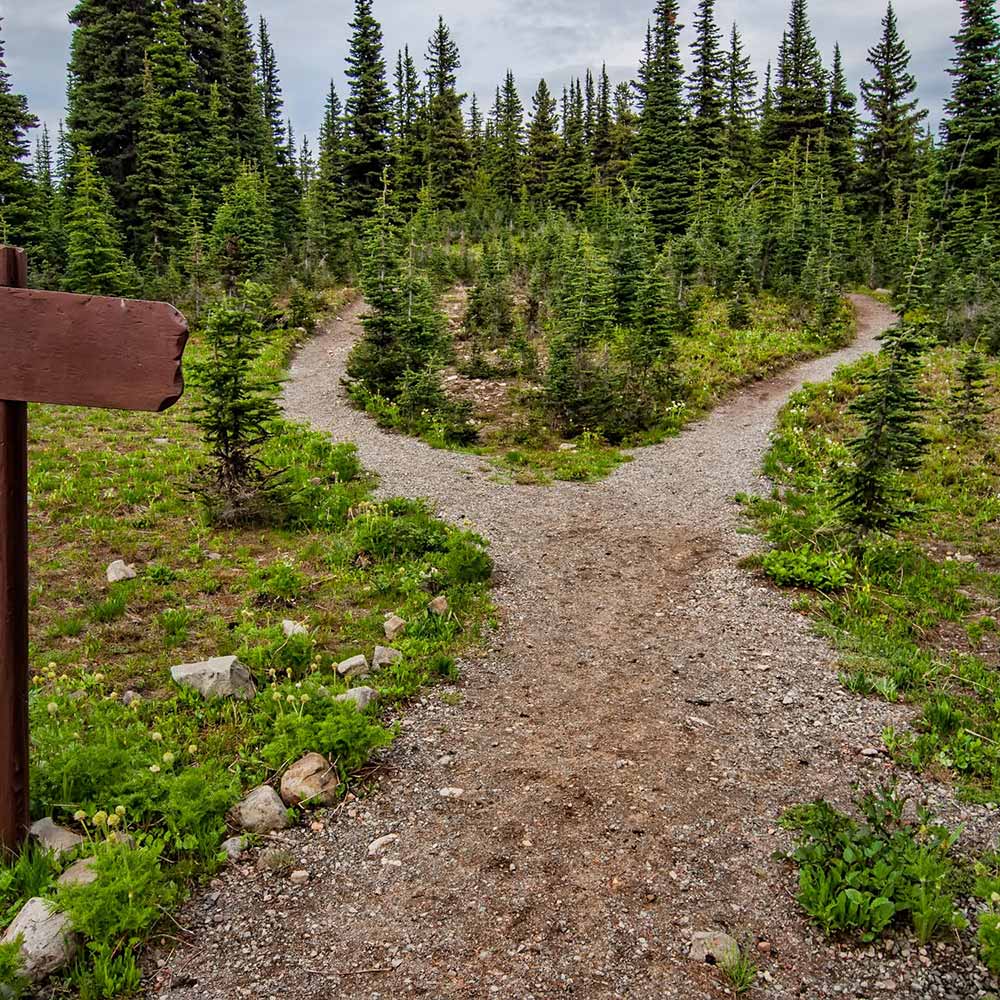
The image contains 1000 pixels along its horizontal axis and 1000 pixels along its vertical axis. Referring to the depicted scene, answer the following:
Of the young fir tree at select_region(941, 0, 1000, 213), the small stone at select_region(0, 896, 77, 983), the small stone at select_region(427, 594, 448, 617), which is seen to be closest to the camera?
the small stone at select_region(0, 896, 77, 983)

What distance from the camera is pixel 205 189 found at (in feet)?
127

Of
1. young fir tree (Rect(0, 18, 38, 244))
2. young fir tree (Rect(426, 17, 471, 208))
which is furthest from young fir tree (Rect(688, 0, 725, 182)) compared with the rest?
young fir tree (Rect(0, 18, 38, 244))

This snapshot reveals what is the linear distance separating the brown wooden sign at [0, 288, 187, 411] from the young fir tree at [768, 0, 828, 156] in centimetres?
5448

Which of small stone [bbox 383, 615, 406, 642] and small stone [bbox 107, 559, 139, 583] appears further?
small stone [bbox 107, 559, 139, 583]

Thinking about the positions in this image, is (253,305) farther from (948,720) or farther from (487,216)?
(487,216)

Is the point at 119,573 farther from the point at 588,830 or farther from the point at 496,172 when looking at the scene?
the point at 496,172

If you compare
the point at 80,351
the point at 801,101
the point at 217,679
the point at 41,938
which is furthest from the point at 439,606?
the point at 801,101

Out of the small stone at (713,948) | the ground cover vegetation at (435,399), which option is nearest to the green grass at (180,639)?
the ground cover vegetation at (435,399)

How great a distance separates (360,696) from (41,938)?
2.92 m

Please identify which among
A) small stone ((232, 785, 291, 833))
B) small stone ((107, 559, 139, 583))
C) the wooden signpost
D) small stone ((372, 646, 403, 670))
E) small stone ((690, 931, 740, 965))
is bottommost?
small stone ((690, 931, 740, 965))

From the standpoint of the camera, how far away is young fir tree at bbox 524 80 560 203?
54500 mm

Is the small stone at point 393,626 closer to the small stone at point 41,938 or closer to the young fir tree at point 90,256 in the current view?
the small stone at point 41,938

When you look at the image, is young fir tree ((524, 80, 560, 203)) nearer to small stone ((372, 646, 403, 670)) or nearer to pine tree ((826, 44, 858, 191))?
pine tree ((826, 44, 858, 191))

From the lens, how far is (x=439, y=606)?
832cm
